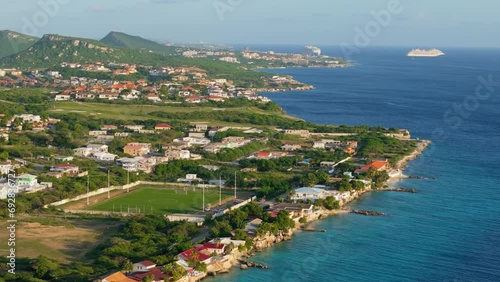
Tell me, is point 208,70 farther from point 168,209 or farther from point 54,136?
point 168,209

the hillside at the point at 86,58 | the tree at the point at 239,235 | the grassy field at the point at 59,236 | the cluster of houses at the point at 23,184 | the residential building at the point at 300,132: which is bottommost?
the grassy field at the point at 59,236

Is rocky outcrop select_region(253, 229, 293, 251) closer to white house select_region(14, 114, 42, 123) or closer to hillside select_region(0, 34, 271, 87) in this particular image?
white house select_region(14, 114, 42, 123)

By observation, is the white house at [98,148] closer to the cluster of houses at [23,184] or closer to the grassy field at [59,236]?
the cluster of houses at [23,184]

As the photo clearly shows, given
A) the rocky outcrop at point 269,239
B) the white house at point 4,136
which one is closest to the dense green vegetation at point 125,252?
the rocky outcrop at point 269,239

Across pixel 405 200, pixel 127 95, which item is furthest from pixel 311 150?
pixel 127 95

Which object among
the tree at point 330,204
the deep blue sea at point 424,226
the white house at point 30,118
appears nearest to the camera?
the deep blue sea at point 424,226

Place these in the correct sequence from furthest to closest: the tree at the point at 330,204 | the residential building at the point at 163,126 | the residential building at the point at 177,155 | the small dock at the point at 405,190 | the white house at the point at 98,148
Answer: the residential building at the point at 163,126 → the white house at the point at 98,148 → the residential building at the point at 177,155 → the small dock at the point at 405,190 → the tree at the point at 330,204
